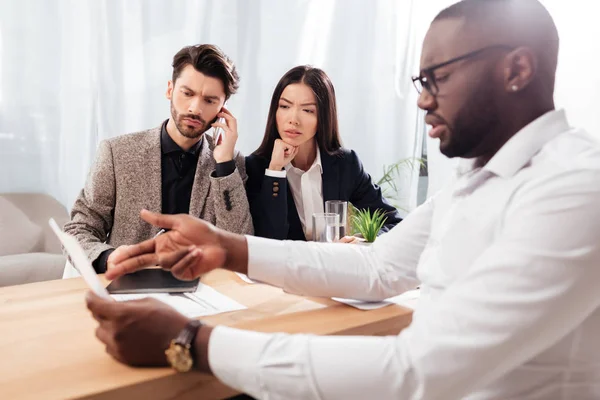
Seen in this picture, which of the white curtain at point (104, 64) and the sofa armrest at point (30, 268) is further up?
the white curtain at point (104, 64)

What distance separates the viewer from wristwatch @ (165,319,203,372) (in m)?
0.83

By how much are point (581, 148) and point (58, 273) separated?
226 cm

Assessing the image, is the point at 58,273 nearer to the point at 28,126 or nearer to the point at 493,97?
the point at 28,126

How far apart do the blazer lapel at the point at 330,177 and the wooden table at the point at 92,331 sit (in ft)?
3.07

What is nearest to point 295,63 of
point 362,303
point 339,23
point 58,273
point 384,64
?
point 339,23

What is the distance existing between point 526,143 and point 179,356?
0.62 meters

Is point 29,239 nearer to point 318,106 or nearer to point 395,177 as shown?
point 318,106

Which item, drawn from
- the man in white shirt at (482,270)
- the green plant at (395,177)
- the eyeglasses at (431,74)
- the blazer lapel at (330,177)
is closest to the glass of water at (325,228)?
the man in white shirt at (482,270)

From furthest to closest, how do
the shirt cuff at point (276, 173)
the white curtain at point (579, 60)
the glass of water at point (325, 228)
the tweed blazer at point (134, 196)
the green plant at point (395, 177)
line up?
1. the green plant at point (395, 177)
2. the white curtain at point (579, 60)
3. the shirt cuff at point (276, 173)
4. the tweed blazer at point (134, 196)
5. the glass of water at point (325, 228)

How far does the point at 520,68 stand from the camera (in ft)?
2.91

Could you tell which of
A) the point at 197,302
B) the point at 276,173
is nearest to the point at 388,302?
the point at 197,302

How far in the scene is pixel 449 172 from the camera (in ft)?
11.0

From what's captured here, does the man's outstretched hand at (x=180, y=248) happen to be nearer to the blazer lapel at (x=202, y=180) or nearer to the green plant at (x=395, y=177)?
the blazer lapel at (x=202, y=180)

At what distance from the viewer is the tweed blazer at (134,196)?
1883 millimetres
